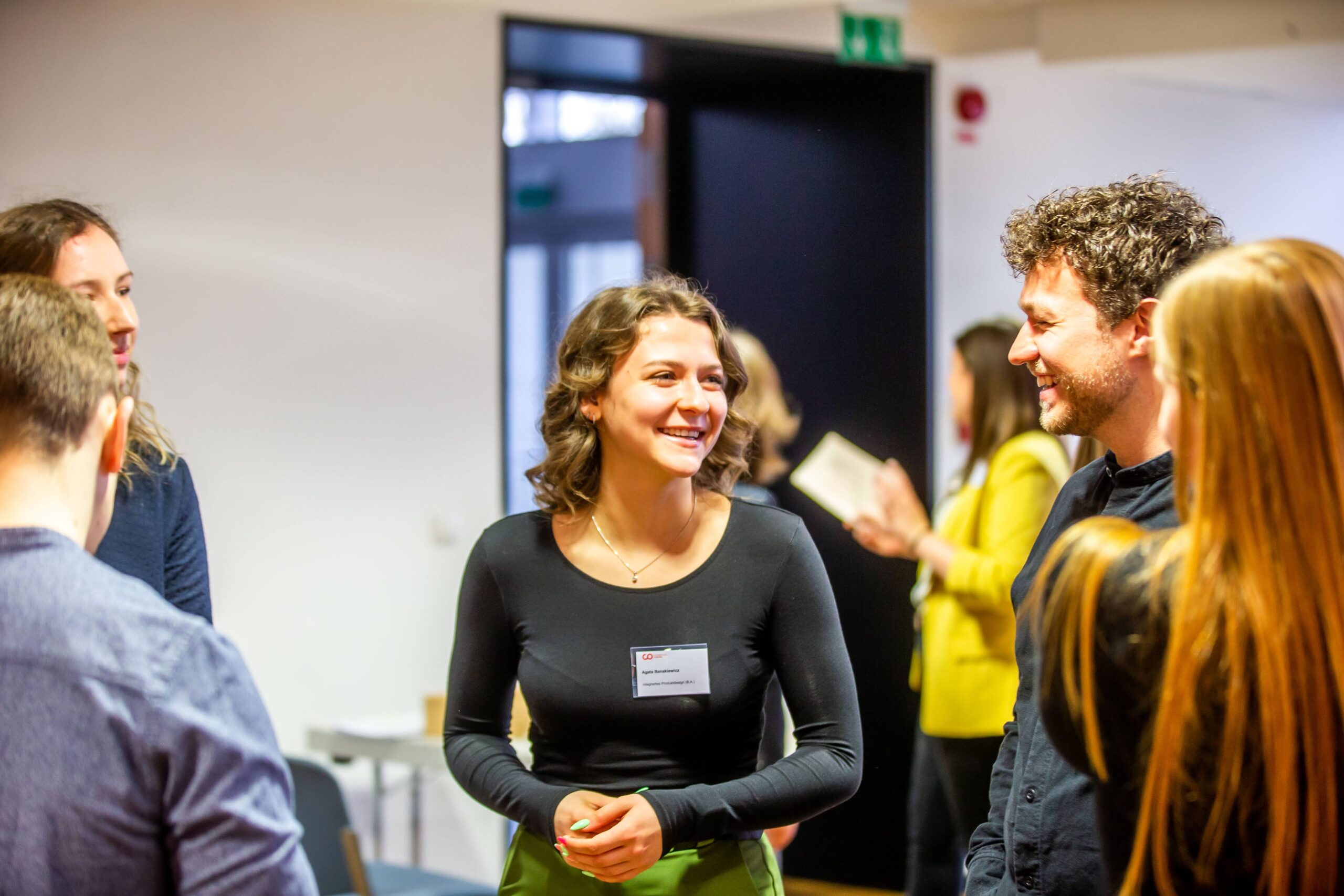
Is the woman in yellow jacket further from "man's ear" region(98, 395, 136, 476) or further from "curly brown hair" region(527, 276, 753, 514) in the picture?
"man's ear" region(98, 395, 136, 476)

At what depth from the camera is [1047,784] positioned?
1486mm

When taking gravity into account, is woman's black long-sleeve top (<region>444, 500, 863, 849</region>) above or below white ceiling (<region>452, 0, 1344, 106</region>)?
below

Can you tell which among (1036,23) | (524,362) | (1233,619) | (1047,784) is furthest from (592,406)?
(524,362)

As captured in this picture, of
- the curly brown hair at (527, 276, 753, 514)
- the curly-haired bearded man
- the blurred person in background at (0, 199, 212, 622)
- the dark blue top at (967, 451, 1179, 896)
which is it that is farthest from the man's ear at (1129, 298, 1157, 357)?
the blurred person in background at (0, 199, 212, 622)

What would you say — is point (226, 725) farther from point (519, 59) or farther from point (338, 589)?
point (519, 59)

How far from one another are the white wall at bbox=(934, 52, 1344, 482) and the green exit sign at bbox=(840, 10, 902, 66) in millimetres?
284

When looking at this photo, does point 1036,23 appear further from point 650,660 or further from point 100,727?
point 100,727

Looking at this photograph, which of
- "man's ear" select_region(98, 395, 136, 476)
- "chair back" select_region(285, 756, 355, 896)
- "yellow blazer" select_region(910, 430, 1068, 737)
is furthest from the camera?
"chair back" select_region(285, 756, 355, 896)

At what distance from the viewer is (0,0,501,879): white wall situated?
3.71 meters

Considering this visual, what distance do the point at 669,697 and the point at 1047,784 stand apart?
54 centimetres

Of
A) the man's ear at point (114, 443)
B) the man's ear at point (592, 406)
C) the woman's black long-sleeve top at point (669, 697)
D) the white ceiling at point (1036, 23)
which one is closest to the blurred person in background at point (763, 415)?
the white ceiling at point (1036, 23)

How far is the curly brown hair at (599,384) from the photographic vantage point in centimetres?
200

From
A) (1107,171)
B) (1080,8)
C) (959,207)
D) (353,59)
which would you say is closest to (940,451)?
(959,207)

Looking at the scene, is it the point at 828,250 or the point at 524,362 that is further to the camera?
the point at 524,362
